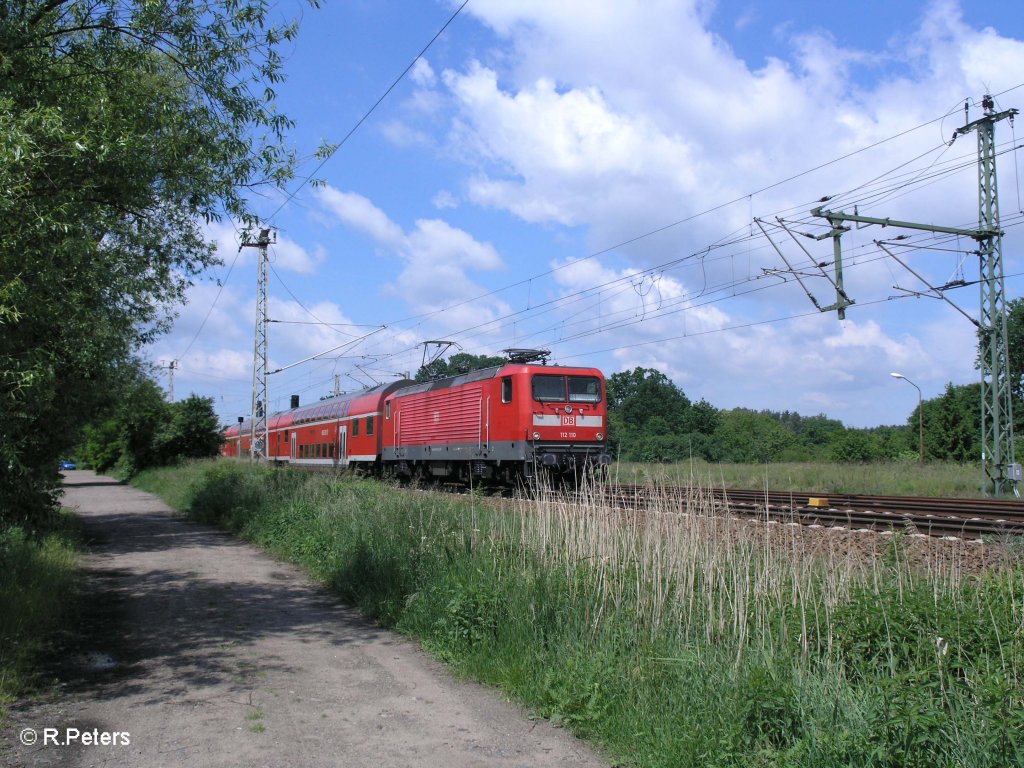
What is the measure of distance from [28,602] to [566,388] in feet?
44.6

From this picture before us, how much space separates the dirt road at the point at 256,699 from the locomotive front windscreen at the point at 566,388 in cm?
1041

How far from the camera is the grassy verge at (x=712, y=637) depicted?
3834mm

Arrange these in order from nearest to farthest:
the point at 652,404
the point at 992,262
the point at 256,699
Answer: the point at 256,699, the point at 992,262, the point at 652,404

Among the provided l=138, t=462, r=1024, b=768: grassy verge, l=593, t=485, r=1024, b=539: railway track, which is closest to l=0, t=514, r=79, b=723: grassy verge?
l=138, t=462, r=1024, b=768: grassy verge

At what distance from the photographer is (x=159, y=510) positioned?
21891mm

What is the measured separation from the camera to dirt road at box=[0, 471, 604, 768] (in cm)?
482

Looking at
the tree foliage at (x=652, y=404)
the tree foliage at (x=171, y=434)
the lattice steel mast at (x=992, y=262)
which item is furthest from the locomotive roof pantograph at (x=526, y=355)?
the tree foliage at (x=652, y=404)

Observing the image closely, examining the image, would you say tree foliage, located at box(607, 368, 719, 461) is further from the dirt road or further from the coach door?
the dirt road

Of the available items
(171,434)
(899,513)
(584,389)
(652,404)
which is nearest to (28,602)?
(899,513)

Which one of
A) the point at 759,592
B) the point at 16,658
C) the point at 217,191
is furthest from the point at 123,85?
the point at 759,592

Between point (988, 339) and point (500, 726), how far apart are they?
63.5 feet

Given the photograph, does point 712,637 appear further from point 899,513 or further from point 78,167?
point 899,513

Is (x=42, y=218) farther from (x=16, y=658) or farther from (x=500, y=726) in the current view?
(x=500, y=726)

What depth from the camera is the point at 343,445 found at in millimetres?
32500
